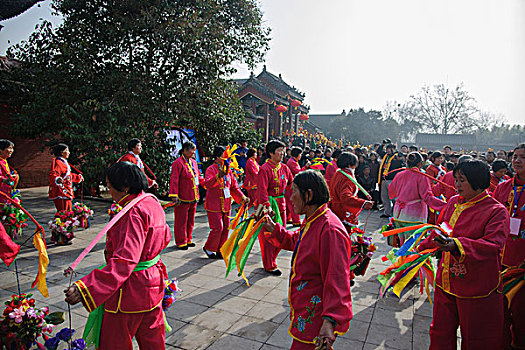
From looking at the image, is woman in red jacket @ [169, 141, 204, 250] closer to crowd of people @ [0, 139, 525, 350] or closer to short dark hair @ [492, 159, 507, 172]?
crowd of people @ [0, 139, 525, 350]

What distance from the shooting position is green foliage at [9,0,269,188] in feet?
27.8

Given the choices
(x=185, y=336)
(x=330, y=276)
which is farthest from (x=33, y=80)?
(x=330, y=276)

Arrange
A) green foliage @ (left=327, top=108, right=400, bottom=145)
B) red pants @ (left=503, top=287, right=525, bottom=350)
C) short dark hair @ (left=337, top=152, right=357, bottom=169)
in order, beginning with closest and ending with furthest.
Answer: red pants @ (left=503, top=287, right=525, bottom=350), short dark hair @ (left=337, top=152, right=357, bottom=169), green foliage @ (left=327, top=108, right=400, bottom=145)

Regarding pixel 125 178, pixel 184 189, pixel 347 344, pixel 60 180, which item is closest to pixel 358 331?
pixel 347 344

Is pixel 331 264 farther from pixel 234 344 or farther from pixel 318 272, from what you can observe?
pixel 234 344

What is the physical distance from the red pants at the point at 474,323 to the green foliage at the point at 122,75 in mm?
8020

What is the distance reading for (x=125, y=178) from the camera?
2.32 metres

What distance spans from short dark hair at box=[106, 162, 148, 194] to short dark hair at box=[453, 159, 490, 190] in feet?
8.06

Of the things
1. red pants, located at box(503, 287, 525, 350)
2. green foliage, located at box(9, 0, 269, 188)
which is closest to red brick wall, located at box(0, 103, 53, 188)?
green foliage, located at box(9, 0, 269, 188)

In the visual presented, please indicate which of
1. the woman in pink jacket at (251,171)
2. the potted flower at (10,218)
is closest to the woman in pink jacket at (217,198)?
the woman in pink jacket at (251,171)

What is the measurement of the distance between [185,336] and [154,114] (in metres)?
7.10

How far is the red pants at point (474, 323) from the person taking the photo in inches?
96.9

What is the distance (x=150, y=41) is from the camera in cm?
900

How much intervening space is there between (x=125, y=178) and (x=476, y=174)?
8.57 feet
